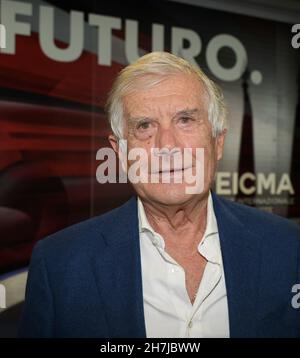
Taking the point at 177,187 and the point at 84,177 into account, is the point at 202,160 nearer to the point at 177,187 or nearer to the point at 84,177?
the point at 177,187

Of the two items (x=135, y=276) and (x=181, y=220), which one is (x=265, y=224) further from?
(x=135, y=276)

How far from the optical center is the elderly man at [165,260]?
34.8 inches

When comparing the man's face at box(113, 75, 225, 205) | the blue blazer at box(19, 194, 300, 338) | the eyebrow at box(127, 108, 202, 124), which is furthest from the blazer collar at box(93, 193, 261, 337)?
the eyebrow at box(127, 108, 202, 124)

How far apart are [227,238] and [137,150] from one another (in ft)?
0.94

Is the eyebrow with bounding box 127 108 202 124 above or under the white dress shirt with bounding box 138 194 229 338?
above

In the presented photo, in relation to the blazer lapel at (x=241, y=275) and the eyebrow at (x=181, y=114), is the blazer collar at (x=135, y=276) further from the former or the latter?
the eyebrow at (x=181, y=114)

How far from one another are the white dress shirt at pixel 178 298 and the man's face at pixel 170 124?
11 centimetres

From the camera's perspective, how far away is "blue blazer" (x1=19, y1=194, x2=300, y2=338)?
88 cm

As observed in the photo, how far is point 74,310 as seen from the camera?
0.90 m

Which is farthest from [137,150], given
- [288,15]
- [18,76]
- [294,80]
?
[294,80]

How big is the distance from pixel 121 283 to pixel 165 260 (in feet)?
0.37

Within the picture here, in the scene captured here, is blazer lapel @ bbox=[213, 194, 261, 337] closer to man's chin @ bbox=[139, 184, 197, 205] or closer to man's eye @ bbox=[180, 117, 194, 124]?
man's chin @ bbox=[139, 184, 197, 205]

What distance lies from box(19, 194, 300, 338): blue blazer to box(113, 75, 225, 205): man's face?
118mm

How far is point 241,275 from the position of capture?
90 centimetres
